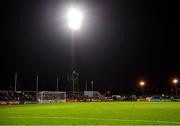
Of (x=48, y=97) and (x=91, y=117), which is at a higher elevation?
(x=48, y=97)

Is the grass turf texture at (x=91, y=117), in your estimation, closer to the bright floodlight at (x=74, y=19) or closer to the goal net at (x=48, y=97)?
the bright floodlight at (x=74, y=19)

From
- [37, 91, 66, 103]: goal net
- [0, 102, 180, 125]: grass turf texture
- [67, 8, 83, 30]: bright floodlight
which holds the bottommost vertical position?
[0, 102, 180, 125]: grass turf texture

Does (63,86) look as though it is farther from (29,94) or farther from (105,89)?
(29,94)

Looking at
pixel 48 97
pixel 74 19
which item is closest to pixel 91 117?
pixel 74 19

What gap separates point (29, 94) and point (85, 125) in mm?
63332

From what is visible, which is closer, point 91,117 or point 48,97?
point 91,117

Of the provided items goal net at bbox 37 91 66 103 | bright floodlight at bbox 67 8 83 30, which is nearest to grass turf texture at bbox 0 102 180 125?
bright floodlight at bbox 67 8 83 30

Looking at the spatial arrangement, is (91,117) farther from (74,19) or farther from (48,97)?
(48,97)

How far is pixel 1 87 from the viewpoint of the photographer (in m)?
108

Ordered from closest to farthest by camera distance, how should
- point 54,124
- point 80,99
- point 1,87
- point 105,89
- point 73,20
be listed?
point 54,124 → point 73,20 → point 80,99 → point 1,87 → point 105,89

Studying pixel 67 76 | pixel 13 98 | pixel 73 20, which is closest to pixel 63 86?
pixel 67 76

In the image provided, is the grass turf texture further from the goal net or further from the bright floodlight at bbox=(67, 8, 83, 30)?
the goal net

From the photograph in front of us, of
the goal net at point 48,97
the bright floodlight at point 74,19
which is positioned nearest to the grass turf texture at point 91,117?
the bright floodlight at point 74,19

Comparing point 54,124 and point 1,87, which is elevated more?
point 1,87
